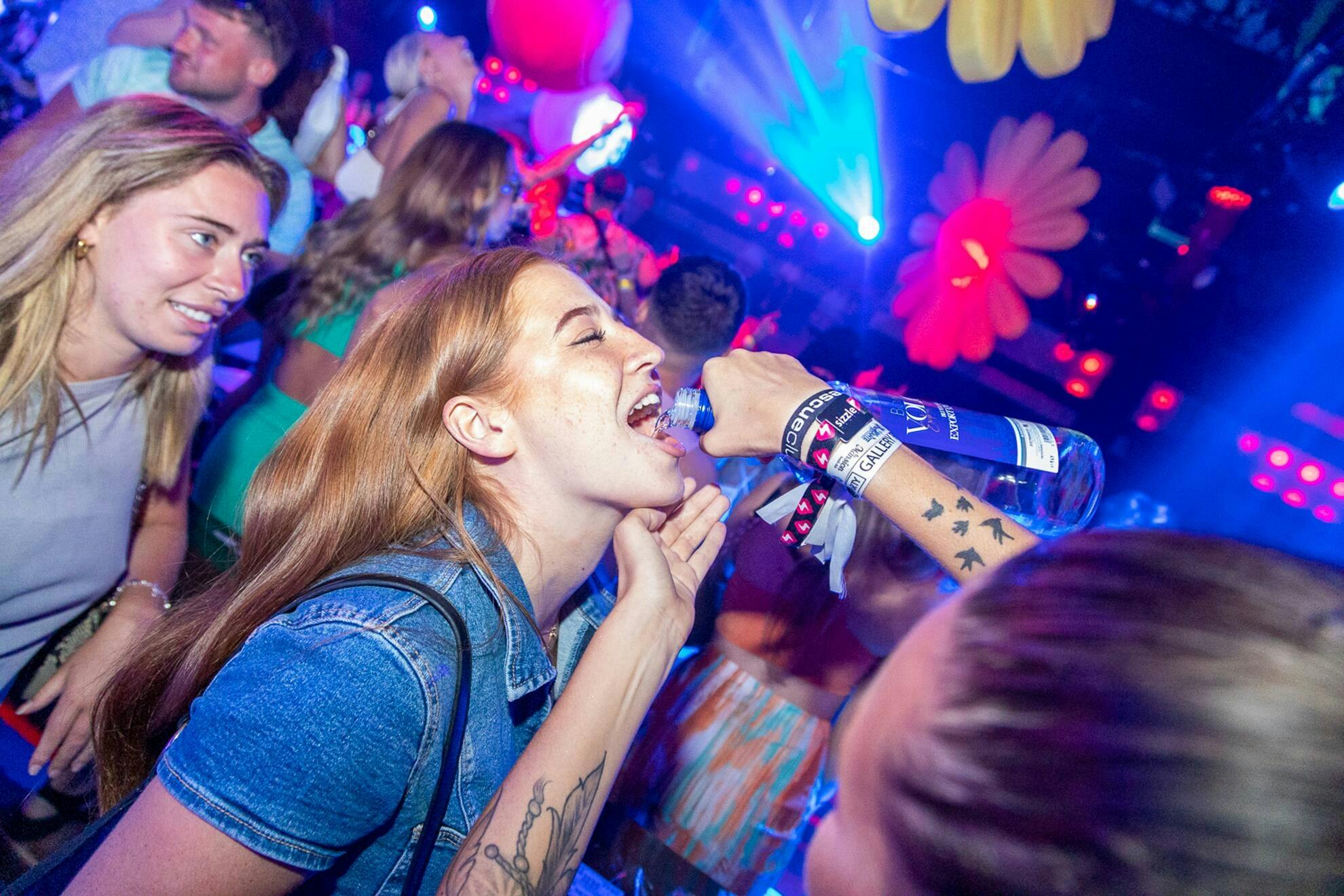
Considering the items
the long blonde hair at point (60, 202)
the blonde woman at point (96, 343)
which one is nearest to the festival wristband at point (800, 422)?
the blonde woman at point (96, 343)

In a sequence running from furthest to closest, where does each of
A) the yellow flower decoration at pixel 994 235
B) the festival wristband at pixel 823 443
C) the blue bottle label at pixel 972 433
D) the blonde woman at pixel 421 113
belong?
1. the yellow flower decoration at pixel 994 235
2. the blonde woman at pixel 421 113
3. the blue bottle label at pixel 972 433
4. the festival wristband at pixel 823 443

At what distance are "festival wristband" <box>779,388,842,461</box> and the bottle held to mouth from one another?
0.23 metres

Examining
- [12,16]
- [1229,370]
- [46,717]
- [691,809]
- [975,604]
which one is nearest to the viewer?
[975,604]

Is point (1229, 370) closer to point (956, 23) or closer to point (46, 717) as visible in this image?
point (956, 23)

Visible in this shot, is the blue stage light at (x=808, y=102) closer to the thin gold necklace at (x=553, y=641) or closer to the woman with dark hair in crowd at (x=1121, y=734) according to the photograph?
the thin gold necklace at (x=553, y=641)

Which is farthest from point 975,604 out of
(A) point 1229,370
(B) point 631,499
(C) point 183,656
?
(A) point 1229,370

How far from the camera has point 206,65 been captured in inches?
131

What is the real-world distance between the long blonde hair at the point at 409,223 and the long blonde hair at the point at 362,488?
143 cm

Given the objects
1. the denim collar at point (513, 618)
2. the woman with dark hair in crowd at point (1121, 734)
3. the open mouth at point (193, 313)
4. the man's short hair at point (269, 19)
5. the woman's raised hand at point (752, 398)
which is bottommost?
the open mouth at point (193, 313)

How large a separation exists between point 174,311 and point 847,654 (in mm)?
2330

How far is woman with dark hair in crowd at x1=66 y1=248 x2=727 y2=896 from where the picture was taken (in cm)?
102

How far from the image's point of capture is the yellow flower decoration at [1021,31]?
9.36 ft

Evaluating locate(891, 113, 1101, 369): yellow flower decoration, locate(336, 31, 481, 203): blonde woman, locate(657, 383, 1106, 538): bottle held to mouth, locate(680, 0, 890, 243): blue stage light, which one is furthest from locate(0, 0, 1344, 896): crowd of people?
locate(680, 0, 890, 243): blue stage light

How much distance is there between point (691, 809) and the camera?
2168 millimetres
